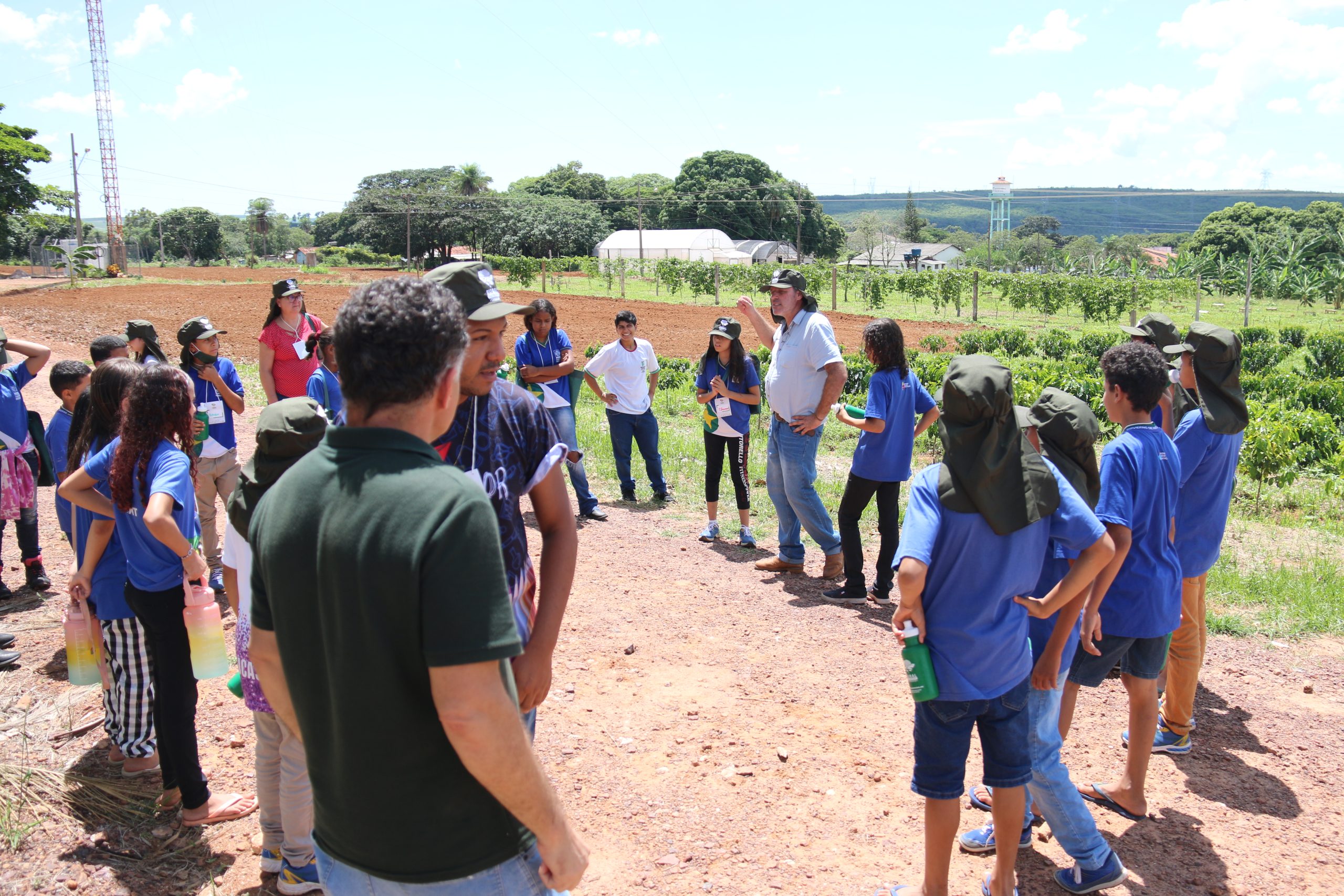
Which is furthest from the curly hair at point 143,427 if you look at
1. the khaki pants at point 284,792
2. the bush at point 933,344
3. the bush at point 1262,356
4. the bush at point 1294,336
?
the bush at point 1294,336

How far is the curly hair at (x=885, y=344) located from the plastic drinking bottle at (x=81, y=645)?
4.26 meters

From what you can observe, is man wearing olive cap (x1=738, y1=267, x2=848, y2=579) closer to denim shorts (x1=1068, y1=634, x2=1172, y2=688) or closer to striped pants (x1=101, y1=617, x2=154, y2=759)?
denim shorts (x1=1068, y1=634, x2=1172, y2=688)

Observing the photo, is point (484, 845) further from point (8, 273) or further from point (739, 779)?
point (8, 273)

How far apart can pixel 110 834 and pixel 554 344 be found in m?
5.15

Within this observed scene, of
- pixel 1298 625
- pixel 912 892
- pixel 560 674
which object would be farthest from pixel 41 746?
pixel 1298 625

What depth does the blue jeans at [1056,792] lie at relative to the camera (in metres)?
2.92

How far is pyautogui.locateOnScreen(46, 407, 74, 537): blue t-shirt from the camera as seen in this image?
526 cm

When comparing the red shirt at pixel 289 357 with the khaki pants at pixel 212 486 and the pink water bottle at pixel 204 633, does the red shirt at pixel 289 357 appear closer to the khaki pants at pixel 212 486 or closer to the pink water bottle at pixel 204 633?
the khaki pants at pixel 212 486

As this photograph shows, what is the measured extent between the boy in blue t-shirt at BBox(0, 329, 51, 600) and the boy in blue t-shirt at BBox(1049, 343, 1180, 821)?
6253 millimetres

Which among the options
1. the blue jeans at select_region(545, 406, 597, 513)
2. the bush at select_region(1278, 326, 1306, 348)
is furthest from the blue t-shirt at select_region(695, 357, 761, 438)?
the bush at select_region(1278, 326, 1306, 348)

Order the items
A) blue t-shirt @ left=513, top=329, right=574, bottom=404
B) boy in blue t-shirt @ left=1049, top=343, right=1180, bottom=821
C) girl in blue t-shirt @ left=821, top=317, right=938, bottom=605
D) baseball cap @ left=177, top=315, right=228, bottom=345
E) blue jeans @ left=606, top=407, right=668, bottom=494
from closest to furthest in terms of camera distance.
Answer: boy in blue t-shirt @ left=1049, top=343, right=1180, bottom=821
girl in blue t-shirt @ left=821, top=317, right=938, bottom=605
baseball cap @ left=177, top=315, right=228, bottom=345
blue t-shirt @ left=513, top=329, right=574, bottom=404
blue jeans @ left=606, top=407, right=668, bottom=494

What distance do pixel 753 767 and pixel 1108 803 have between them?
145cm

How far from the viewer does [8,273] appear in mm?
51688

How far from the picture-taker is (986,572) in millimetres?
2650
